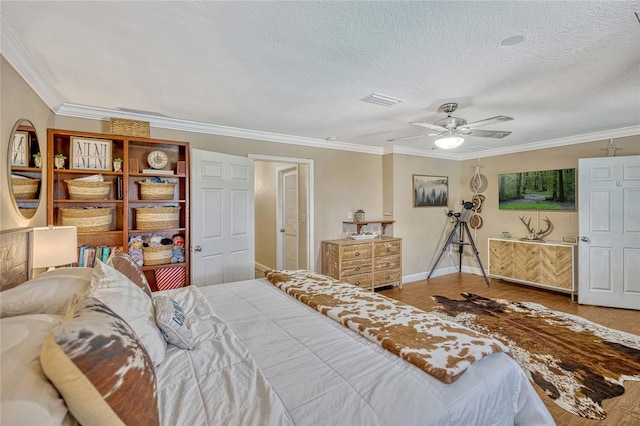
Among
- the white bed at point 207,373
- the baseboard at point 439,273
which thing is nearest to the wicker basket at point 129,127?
the white bed at point 207,373

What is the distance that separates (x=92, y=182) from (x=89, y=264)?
791 mm

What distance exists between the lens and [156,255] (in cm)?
318

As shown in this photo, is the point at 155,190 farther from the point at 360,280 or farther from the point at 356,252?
the point at 360,280

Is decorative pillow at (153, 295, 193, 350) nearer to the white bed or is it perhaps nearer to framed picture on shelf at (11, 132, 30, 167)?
the white bed

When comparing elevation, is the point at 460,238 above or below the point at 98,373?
below

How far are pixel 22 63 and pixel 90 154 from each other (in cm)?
105

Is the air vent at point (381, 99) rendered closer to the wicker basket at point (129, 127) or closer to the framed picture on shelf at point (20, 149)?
the wicker basket at point (129, 127)

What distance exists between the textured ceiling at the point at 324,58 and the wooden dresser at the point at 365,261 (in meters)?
1.90

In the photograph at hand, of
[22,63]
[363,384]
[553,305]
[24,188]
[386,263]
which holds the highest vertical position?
[22,63]

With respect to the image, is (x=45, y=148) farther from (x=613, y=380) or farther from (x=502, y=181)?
(x=502, y=181)

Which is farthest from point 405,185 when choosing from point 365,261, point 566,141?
point 566,141

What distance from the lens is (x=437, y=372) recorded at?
1200 mm

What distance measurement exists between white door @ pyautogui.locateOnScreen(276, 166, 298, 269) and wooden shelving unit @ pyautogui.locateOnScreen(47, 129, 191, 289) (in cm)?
199

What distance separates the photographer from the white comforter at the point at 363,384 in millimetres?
1033
